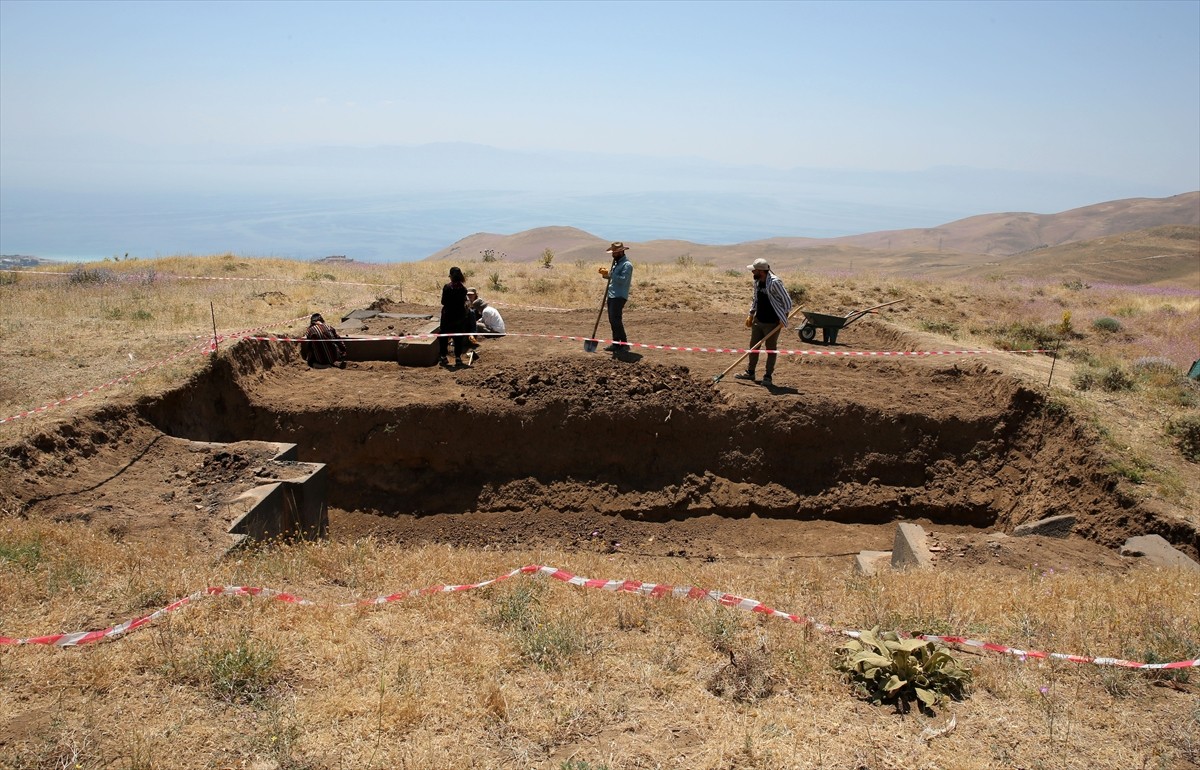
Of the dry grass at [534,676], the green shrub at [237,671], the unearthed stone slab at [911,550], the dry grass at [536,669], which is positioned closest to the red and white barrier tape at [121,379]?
the dry grass at [536,669]

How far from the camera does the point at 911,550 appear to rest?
307 inches

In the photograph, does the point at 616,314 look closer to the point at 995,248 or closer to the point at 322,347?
the point at 322,347

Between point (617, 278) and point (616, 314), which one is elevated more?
point (617, 278)

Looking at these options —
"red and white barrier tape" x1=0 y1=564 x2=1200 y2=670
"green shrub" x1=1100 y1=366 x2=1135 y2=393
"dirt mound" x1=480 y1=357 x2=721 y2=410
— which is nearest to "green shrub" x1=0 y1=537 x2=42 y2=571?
"red and white barrier tape" x1=0 y1=564 x2=1200 y2=670

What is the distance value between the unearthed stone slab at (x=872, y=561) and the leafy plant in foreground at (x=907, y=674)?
11.0ft

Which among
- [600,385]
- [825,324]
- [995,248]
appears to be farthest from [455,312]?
[995,248]

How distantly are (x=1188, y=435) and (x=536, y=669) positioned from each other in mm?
9361

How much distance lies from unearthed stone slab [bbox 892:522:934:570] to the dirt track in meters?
0.84

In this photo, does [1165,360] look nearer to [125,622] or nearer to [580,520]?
[580,520]

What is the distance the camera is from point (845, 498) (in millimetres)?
9797

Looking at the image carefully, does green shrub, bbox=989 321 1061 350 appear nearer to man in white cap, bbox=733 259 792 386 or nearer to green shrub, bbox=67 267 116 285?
man in white cap, bbox=733 259 792 386

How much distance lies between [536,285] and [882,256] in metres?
45.7

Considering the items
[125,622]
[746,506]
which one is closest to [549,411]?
[746,506]

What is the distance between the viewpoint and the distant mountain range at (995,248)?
1452 inches
